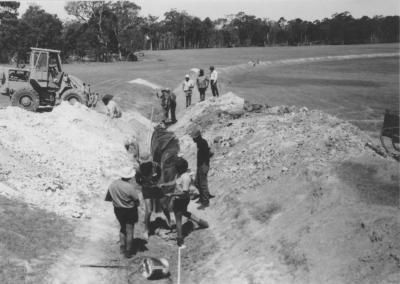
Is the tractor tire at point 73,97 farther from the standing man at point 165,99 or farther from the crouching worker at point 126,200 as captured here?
the crouching worker at point 126,200

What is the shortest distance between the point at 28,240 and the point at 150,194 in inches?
97.2

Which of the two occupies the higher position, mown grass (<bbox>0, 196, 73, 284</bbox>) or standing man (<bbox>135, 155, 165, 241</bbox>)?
standing man (<bbox>135, 155, 165, 241</bbox>)

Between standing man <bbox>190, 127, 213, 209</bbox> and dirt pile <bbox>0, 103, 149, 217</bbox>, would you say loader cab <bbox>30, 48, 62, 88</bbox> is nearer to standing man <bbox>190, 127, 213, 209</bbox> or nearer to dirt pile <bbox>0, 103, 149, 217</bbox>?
dirt pile <bbox>0, 103, 149, 217</bbox>

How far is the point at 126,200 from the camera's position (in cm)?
794

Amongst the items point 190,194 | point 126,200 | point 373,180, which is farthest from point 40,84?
point 373,180

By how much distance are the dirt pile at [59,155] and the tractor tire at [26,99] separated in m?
3.10

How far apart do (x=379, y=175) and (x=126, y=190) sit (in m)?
5.48

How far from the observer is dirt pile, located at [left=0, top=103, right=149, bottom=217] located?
10203mm

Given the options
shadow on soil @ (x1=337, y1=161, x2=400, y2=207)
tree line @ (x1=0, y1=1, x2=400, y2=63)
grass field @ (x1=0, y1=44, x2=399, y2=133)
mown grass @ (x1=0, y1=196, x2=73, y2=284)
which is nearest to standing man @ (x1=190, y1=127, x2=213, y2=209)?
shadow on soil @ (x1=337, y1=161, x2=400, y2=207)

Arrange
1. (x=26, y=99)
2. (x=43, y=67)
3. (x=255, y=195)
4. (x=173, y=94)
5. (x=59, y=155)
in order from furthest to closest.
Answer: (x=173, y=94), (x=43, y=67), (x=26, y=99), (x=59, y=155), (x=255, y=195)

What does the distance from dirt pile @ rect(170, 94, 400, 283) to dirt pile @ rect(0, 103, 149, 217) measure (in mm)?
3312

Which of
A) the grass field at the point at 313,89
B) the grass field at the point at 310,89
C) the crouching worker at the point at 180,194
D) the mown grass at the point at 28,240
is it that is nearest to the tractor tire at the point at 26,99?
the grass field at the point at 310,89

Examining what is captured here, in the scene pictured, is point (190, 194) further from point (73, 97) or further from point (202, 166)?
point (73, 97)

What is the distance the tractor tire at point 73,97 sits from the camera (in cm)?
1953
